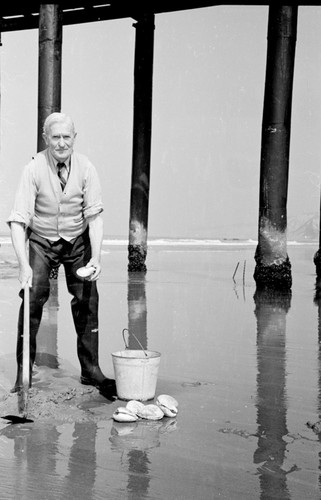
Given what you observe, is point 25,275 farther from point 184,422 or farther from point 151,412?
point 184,422

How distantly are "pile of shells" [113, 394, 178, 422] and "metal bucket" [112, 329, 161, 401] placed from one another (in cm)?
24

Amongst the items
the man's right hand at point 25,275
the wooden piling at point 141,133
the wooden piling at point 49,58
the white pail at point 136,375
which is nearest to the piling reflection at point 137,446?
the white pail at point 136,375

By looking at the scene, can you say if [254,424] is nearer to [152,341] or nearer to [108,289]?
[152,341]

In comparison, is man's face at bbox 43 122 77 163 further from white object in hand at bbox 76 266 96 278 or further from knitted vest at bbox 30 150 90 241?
white object in hand at bbox 76 266 96 278

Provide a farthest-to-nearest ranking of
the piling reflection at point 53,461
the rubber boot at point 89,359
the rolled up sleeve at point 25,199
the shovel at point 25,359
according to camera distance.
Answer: the rubber boot at point 89,359, the rolled up sleeve at point 25,199, the shovel at point 25,359, the piling reflection at point 53,461

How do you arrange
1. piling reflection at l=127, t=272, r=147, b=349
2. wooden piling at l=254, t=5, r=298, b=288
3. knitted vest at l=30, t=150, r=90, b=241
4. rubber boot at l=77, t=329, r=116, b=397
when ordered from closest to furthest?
knitted vest at l=30, t=150, r=90, b=241
rubber boot at l=77, t=329, r=116, b=397
piling reflection at l=127, t=272, r=147, b=349
wooden piling at l=254, t=5, r=298, b=288

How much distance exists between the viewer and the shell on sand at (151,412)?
418 cm

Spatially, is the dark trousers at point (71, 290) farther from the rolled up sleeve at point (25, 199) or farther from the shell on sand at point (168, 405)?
the shell on sand at point (168, 405)

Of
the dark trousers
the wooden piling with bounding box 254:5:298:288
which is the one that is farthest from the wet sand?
the wooden piling with bounding box 254:5:298:288

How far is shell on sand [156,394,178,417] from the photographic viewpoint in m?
4.25

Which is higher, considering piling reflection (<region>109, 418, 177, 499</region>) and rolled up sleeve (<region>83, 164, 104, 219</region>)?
rolled up sleeve (<region>83, 164, 104, 219</region>)

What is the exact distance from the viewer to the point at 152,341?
698 centimetres

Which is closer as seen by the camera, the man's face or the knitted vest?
the man's face

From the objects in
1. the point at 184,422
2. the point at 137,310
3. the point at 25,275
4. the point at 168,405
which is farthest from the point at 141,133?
the point at 184,422
